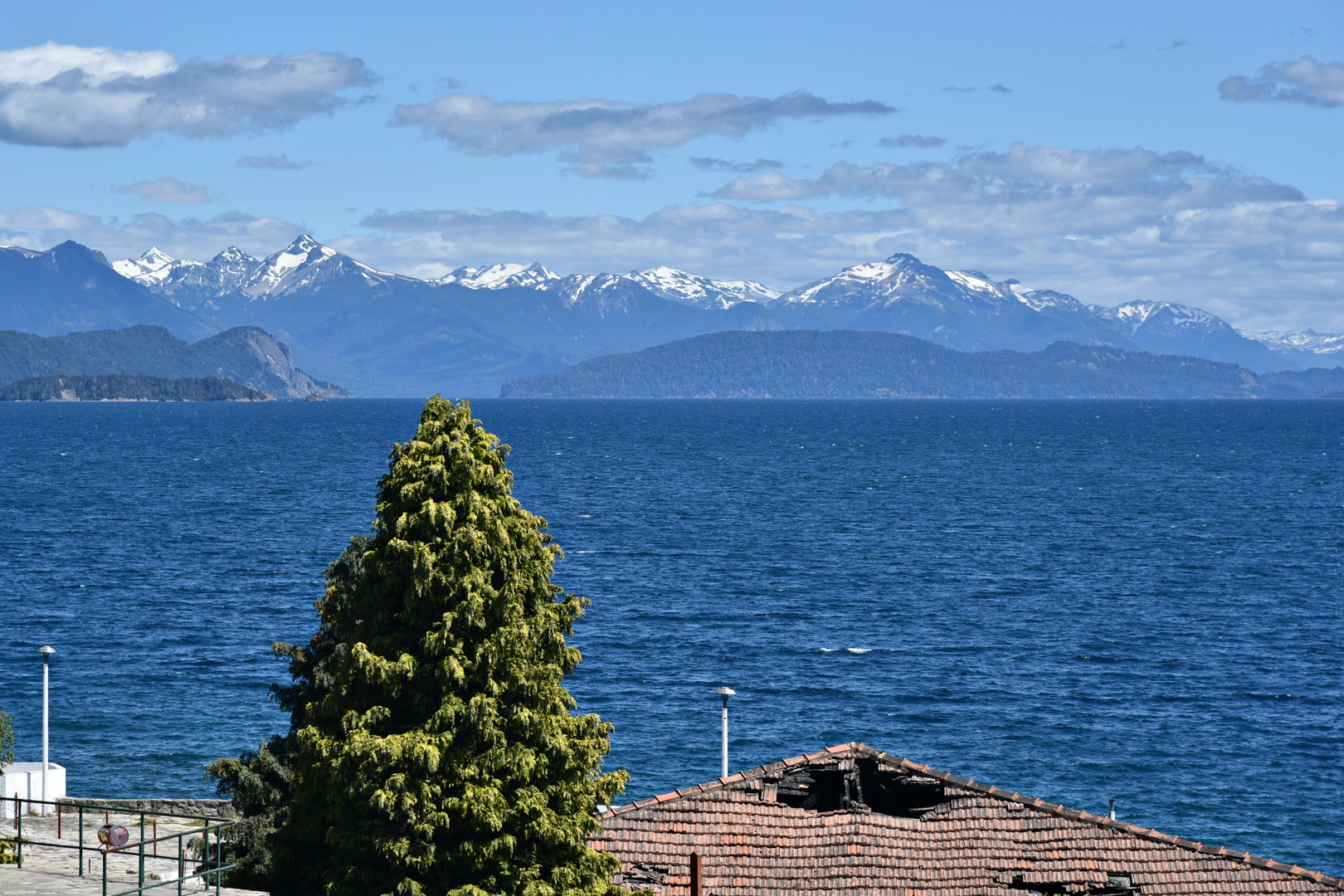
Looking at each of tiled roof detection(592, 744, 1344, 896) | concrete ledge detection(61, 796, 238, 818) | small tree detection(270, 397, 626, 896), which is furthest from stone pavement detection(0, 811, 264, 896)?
tiled roof detection(592, 744, 1344, 896)

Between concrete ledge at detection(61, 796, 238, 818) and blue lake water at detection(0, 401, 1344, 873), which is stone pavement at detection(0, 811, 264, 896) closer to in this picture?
concrete ledge at detection(61, 796, 238, 818)

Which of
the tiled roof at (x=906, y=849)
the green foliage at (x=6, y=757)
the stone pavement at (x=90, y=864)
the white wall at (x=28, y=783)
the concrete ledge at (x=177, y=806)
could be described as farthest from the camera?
the concrete ledge at (x=177, y=806)

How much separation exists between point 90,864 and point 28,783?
10541 mm

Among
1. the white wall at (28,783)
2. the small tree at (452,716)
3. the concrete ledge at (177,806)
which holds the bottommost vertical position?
the concrete ledge at (177,806)

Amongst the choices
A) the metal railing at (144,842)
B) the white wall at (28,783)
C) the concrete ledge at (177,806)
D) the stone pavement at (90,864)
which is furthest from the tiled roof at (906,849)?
the white wall at (28,783)

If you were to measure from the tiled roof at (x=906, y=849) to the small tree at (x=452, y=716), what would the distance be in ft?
16.5

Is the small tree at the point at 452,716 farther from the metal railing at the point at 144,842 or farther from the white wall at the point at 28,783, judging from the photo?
the white wall at the point at 28,783

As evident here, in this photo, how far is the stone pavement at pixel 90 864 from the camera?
2275cm

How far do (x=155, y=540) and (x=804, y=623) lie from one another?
62.6 metres

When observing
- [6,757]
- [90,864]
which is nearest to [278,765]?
[90,864]

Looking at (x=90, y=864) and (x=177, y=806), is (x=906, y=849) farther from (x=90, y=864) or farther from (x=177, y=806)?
(x=177, y=806)

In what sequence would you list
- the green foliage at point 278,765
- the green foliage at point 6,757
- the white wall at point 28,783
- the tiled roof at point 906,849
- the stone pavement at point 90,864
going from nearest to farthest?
the stone pavement at point 90,864, the green foliage at point 6,757, the tiled roof at point 906,849, the green foliage at point 278,765, the white wall at point 28,783

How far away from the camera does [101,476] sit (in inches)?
7185

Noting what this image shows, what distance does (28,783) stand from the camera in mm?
47000
